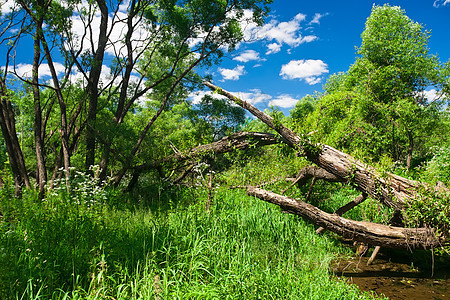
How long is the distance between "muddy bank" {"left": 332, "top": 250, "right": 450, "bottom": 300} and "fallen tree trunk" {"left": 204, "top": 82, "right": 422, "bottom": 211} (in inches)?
44.7

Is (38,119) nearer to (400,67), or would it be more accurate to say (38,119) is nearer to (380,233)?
(380,233)

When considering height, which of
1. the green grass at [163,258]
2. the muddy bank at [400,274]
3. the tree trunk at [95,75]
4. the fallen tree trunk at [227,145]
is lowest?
the muddy bank at [400,274]

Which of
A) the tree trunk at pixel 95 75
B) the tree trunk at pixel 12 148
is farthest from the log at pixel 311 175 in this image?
the tree trunk at pixel 12 148

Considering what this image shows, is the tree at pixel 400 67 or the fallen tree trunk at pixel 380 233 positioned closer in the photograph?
the fallen tree trunk at pixel 380 233

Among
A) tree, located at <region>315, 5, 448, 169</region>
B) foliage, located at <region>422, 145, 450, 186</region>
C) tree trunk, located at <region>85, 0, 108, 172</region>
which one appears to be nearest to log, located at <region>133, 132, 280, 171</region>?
tree trunk, located at <region>85, 0, 108, 172</region>

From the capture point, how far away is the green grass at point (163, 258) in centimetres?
281

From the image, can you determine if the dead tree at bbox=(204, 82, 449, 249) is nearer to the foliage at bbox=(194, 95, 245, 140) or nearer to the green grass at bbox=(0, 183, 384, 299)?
the green grass at bbox=(0, 183, 384, 299)

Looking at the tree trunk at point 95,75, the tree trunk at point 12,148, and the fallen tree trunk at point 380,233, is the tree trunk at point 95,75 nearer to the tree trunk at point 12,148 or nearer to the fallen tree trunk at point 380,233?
the tree trunk at point 12,148

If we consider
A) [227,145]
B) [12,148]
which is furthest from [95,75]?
[227,145]

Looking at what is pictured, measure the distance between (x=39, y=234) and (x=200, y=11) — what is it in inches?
308

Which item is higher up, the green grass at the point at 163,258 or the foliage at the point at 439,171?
the foliage at the point at 439,171

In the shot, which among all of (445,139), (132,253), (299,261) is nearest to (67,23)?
(132,253)

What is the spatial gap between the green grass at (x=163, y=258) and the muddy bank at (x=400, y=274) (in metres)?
0.48

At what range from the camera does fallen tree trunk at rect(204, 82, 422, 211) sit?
15.5 feet
